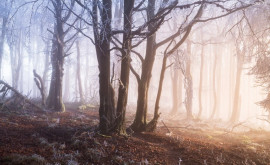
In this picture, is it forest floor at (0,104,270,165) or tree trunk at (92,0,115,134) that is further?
tree trunk at (92,0,115,134)

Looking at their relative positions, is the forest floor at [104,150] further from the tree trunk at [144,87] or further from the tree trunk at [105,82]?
the tree trunk at [144,87]

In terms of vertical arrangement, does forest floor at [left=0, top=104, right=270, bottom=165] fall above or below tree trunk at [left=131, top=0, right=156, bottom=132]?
below

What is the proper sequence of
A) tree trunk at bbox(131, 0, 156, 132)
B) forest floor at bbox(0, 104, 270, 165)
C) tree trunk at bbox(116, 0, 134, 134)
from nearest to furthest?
forest floor at bbox(0, 104, 270, 165) < tree trunk at bbox(116, 0, 134, 134) < tree trunk at bbox(131, 0, 156, 132)

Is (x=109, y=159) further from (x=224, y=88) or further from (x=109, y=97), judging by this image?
(x=224, y=88)

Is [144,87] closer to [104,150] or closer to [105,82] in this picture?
[105,82]

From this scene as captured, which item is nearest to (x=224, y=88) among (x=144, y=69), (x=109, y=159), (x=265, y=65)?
(x=265, y=65)

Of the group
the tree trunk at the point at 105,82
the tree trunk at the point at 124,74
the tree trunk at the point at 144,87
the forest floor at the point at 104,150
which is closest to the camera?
the forest floor at the point at 104,150

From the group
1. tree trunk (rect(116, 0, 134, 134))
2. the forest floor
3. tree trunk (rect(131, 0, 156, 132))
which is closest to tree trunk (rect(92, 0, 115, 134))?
tree trunk (rect(116, 0, 134, 134))

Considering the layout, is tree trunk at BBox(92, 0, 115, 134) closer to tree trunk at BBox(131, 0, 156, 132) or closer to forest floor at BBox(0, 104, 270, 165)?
forest floor at BBox(0, 104, 270, 165)

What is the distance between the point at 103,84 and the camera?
706cm

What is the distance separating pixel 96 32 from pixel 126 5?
1502mm

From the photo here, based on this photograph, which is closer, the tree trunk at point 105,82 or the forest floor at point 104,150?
the forest floor at point 104,150

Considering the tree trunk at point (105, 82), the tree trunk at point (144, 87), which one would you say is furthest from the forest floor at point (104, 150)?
the tree trunk at point (144, 87)

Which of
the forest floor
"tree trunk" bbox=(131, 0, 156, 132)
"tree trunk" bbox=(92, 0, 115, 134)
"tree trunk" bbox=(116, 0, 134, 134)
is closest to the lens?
the forest floor
